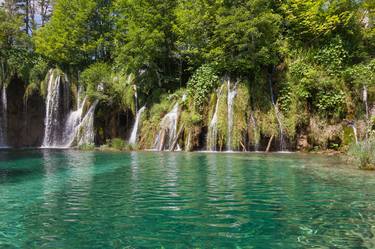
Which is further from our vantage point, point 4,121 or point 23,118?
point 23,118

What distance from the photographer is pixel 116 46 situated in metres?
33.1

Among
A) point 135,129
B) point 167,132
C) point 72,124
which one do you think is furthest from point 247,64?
point 72,124

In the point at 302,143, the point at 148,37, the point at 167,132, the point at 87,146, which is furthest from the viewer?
the point at 148,37

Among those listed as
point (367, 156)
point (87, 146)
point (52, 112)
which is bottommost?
point (367, 156)

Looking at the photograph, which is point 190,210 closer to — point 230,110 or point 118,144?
point 230,110

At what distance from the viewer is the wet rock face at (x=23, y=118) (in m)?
33.9

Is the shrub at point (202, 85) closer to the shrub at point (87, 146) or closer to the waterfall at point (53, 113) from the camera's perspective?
the shrub at point (87, 146)

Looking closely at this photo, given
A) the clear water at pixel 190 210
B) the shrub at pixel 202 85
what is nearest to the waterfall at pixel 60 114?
the shrub at pixel 202 85

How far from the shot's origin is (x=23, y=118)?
113 feet

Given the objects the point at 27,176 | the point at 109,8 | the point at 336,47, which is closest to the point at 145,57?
the point at 109,8

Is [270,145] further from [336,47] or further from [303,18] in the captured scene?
[303,18]

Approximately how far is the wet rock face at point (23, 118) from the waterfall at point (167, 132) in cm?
1519

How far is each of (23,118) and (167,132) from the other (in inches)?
699

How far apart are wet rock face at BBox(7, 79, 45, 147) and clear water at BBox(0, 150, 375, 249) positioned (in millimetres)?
24397
